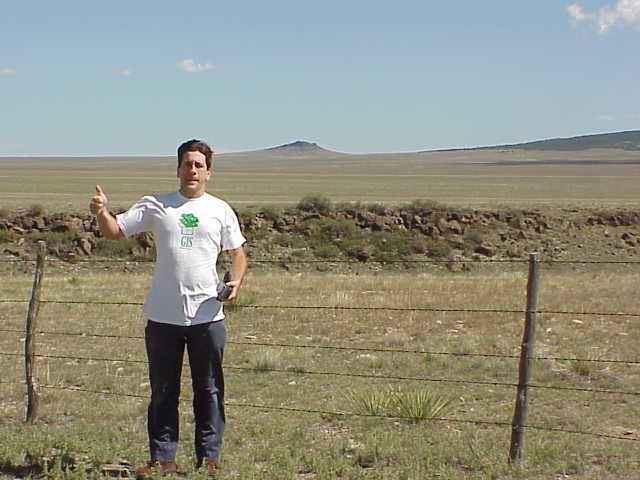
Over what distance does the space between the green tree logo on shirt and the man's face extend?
0.54 feet

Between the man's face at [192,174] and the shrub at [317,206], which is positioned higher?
the man's face at [192,174]

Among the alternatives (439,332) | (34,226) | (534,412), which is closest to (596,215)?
(34,226)

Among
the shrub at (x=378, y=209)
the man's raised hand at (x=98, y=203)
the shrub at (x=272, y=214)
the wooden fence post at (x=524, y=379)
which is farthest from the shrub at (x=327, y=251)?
A: the man's raised hand at (x=98, y=203)

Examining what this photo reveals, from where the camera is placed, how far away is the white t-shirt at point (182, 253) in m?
5.39

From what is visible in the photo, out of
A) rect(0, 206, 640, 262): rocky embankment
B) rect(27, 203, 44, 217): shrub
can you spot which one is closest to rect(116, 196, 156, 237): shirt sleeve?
rect(0, 206, 640, 262): rocky embankment

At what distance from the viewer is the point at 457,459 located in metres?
6.35

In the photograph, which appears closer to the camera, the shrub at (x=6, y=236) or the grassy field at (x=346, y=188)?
the shrub at (x=6, y=236)

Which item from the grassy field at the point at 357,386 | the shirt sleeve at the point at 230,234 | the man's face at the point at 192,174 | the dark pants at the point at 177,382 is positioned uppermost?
the man's face at the point at 192,174

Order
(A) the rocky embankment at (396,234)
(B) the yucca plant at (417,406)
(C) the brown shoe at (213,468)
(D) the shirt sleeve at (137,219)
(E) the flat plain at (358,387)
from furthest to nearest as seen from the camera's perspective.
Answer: (A) the rocky embankment at (396,234) → (B) the yucca plant at (417,406) → (E) the flat plain at (358,387) → (C) the brown shoe at (213,468) → (D) the shirt sleeve at (137,219)

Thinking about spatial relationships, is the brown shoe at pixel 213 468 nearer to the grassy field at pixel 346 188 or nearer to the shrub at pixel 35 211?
the shrub at pixel 35 211

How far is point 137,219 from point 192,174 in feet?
1.39

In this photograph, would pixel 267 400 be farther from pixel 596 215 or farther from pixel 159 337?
pixel 596 215

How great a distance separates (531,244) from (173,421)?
29.1m

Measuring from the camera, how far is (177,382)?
5.79 metres
